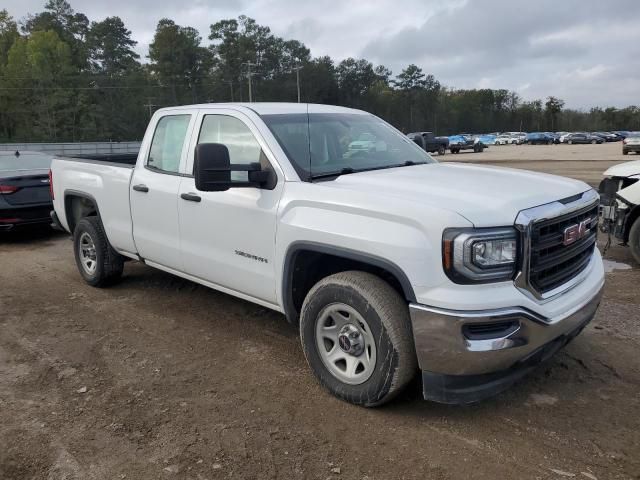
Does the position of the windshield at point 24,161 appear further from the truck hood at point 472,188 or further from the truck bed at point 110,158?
the truck hood at point 472,188

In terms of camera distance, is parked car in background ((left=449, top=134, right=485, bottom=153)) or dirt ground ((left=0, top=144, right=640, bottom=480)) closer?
dirt ground ((left=0, top=144, right=640, bottom=480))

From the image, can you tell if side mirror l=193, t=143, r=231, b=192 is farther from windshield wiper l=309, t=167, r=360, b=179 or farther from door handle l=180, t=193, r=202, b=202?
door handle l=180, t=193, r=202, b=202

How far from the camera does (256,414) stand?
3.43 meters

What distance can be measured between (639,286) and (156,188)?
4.92m

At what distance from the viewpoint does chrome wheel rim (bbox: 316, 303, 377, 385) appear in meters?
3.34

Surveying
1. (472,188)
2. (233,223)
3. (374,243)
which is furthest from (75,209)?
(472,188)

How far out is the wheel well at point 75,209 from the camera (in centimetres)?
638

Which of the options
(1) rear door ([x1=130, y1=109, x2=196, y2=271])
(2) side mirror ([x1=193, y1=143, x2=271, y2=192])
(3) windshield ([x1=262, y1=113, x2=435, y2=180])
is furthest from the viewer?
(1) rear door ([x1=130, y1=109, x2=196, y2=271])

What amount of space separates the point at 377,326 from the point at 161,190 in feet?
8.17

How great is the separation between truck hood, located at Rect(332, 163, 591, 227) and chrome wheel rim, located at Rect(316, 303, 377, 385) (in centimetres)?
78

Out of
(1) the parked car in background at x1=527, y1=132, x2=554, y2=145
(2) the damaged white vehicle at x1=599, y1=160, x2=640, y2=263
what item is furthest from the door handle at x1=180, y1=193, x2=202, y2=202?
(1) the parked car in background at x1=527, y1=132, x2=554, y2=145

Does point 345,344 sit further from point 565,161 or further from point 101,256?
point 565,161

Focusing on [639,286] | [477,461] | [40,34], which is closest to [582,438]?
[477,461]

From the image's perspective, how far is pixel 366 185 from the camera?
3479 mm
